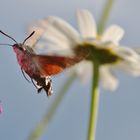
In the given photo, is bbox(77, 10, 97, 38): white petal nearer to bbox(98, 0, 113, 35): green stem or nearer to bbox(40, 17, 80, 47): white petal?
bbox(40, 17, 80, 47): white petal

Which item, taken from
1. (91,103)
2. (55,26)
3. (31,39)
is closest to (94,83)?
(91,103)

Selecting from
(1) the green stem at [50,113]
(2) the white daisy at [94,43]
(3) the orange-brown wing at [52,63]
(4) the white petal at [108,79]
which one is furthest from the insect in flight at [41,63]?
(4) the white petal at [108,79]

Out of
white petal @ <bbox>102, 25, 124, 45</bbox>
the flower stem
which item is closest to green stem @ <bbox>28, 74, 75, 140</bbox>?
the flower stem

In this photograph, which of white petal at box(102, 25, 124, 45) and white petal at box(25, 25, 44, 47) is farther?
white petal at box(102, 25, 124, 45)

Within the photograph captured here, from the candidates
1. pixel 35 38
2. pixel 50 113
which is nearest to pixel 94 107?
pixel 50 113

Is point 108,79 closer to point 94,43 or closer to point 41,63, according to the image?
point 94,43

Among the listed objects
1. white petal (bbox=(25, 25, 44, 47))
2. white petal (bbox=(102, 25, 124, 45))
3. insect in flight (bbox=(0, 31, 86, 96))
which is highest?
white petal (bbox=(102, 25, 124, 45))

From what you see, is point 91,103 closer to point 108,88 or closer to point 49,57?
point 108,88
